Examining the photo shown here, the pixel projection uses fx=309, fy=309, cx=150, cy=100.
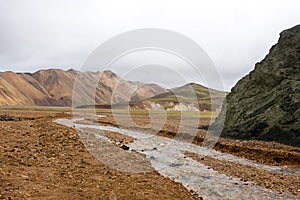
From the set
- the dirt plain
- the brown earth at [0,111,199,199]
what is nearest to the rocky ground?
the dirt plain

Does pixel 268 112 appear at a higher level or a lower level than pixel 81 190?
higher

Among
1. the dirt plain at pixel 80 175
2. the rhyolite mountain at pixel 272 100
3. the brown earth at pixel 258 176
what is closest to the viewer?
the dirt plain at pixel 80 175

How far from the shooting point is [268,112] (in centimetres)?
3219

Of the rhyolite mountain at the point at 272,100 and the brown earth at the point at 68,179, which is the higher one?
the rhyolite mountain at the point at 272,100

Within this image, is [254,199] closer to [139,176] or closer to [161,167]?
[139,176]

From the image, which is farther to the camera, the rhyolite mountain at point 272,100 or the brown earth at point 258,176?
the rhyolite mountain at point 272,100

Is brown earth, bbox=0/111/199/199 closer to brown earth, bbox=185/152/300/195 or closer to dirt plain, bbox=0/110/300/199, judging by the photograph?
dirt plain, bbox=0/110/300/199

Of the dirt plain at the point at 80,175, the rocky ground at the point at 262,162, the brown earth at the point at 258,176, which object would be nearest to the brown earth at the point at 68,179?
the dirt plain at the point at 80,175

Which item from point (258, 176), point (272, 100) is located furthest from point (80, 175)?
point (272, 100)

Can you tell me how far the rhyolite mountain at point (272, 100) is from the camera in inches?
1182

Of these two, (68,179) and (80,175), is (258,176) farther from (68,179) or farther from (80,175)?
(68,179)

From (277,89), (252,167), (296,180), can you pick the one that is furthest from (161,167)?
(277,89)

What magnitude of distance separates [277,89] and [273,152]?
12.4m

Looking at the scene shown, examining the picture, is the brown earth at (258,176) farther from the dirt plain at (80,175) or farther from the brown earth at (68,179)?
the brown earth at (68,179)
